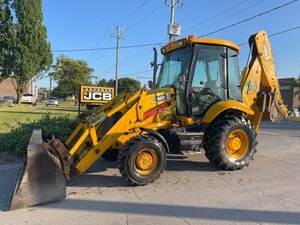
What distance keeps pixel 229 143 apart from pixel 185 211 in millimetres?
2844

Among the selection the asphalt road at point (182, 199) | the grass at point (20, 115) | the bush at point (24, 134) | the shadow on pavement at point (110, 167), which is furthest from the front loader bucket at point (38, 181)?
the grass at point (20, 115)

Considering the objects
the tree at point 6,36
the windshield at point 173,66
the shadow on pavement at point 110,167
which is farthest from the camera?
the tree at point 6,36

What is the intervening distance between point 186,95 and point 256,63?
7.74 feet

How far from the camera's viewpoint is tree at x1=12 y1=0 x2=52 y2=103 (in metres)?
35.4

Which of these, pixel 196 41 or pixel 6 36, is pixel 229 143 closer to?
pixel 196 41

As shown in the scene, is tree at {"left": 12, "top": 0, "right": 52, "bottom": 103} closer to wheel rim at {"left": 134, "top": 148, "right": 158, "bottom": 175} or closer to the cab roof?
the cab roof

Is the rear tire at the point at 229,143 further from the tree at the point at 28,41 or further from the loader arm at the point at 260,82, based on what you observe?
the tree at the point at 28,41

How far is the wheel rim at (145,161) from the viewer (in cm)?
594

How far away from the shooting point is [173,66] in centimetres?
754

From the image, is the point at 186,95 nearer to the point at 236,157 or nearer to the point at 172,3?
the point at 236,157

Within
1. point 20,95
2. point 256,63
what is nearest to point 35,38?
point 20,95

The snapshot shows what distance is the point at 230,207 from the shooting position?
4871 mm

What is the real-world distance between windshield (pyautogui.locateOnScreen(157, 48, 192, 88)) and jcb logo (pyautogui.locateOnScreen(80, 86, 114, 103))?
510 cm

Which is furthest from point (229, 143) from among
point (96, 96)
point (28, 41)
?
point (28, 41)
